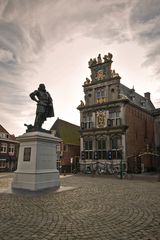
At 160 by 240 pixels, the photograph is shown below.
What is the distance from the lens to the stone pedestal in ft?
31.9

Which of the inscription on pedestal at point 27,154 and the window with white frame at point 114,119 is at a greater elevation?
the window with white frame at point 114,119

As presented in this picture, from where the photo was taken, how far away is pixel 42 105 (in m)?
11.5

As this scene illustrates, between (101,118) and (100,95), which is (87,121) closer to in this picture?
(101,118)

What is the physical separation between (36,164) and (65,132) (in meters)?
28.4

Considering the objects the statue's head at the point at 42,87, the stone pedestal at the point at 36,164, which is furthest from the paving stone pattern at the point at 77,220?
the statue's head at the point at 42,87

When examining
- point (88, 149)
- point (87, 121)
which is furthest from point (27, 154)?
point (87, 121)

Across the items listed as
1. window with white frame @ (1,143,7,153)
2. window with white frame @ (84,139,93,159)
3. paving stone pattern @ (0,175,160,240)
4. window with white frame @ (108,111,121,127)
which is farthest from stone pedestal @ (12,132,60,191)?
window with white frame @ (1,143,7,153)

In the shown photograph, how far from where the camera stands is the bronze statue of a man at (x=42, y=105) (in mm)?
11203

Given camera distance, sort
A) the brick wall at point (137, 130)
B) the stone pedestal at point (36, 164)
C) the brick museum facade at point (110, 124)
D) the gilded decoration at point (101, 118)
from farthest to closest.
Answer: the gilded decoration at point (101, 118) → the brick wall at point (137, 130) → the brick museum facade at point (110, 124) → the stone pedestal at point (36, 164)

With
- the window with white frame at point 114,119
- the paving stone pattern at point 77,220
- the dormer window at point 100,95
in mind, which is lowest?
the paving stone pattern at point 77,220

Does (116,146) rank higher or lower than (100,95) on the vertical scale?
lower

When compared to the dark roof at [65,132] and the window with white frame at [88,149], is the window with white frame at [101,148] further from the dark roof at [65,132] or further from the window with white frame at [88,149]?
the dark roof at [65,132]

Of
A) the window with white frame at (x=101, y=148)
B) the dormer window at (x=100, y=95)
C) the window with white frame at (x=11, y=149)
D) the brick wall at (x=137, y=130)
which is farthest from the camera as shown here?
the window with white frame at (x=11, y=149)

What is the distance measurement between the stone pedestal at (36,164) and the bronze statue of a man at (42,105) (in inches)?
34.2
